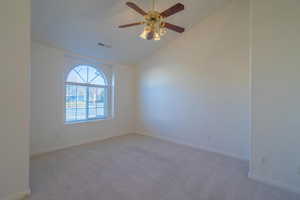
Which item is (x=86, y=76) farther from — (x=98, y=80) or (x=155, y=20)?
(x=155, y=20)

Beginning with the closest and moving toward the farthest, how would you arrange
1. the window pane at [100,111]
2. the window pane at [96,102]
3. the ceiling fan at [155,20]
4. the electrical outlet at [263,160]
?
the ceiling fan at [155,20] < the electrical outlet at [263,160] < the window pane at [96,102] < the window pane at [100,111]

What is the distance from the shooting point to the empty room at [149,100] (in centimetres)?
217

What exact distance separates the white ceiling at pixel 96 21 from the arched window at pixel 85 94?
0.65m

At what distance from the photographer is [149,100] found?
18.5 ft

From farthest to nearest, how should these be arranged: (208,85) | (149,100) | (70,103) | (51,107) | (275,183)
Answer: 1. (149,100)
2. (70,103)
3. (208,85)
4. (51,107)
5. (275,183)

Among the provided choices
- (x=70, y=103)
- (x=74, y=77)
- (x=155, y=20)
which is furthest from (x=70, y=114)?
(x=155, y=20)

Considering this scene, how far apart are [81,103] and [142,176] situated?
10.2ft

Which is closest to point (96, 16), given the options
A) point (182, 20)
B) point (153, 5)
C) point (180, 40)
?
point (153, 5)

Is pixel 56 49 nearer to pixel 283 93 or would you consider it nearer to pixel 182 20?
pixel 182 20

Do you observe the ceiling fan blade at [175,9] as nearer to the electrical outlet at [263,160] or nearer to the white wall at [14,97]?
the white wall at [14,97]

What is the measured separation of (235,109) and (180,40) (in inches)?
97.3

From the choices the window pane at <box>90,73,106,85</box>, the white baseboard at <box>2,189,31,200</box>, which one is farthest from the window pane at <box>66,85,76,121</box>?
the white baseboard at <box>2,189,31,200</box>

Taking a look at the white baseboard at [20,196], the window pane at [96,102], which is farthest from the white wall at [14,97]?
the window pane at [96,102]

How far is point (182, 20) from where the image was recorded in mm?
4016
